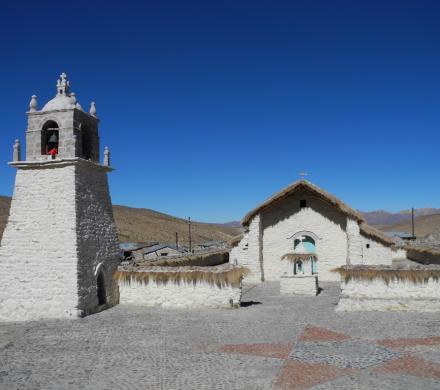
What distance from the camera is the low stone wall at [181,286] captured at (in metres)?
17.1

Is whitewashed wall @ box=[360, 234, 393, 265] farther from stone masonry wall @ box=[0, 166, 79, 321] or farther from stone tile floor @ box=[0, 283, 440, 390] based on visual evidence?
stone masonry wall @ box=[0, 166, 79, 321]

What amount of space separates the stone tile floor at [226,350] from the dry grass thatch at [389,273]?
1.23 metres

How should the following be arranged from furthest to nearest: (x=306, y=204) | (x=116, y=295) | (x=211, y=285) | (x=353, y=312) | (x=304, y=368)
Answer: (x=306, y=204) < (x=116, y=295) < (x=211, y=285) < (x=353, y=312) < (x=304, y=368)

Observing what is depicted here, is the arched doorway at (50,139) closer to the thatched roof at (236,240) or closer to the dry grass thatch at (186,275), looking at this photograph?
the dry grass thatch at (186,275)

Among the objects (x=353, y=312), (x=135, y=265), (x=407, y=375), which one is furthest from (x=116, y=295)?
(x=407, y=375)

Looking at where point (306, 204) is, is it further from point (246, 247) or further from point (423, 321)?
point (423, 321)

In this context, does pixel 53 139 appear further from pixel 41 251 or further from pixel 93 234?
pixel 41 251

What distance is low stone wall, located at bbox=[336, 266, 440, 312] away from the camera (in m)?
16.0

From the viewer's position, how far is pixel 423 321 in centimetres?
1450

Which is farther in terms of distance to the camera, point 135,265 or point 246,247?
point 246,247

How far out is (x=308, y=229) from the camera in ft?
80.9

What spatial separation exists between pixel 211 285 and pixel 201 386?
791 cm

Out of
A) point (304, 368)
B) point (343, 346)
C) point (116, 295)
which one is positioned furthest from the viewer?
point (116, 295)

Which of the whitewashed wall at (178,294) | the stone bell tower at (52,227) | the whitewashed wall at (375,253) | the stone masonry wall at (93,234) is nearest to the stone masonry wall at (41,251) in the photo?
the stone bell tower at (52,227)
